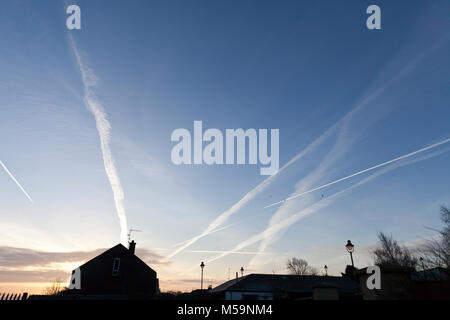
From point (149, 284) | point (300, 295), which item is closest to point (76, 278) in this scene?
point (149, 284)

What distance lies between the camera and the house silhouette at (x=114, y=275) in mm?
37438

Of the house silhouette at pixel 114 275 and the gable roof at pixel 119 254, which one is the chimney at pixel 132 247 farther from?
the gable roof at pixel 119 254

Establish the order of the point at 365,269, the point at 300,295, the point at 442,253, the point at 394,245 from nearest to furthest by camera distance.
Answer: the point at 365,269
the point at 442,253
the point at 300,295
the point at 394,245

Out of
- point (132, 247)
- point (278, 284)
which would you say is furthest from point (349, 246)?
point (132, 247)

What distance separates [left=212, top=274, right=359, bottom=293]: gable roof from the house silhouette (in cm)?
1147

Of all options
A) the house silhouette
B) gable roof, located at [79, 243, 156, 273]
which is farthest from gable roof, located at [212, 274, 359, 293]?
gable roof, located at [79, 243, 156, 273]

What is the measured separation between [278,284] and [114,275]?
946 inches

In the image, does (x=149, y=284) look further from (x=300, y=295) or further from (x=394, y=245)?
(x=394, y=245)

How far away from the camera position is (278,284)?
38.3 m

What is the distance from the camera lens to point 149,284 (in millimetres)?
41188

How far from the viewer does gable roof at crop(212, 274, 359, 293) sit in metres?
36.3
